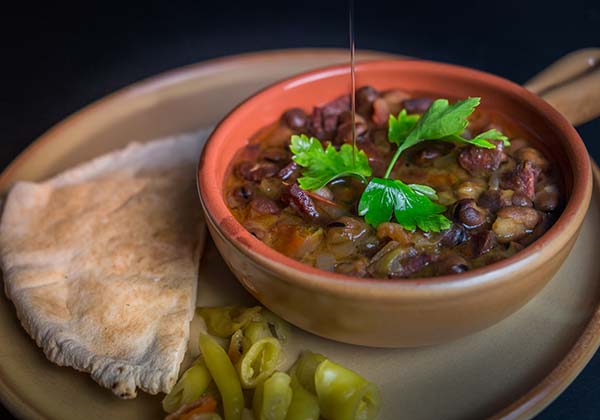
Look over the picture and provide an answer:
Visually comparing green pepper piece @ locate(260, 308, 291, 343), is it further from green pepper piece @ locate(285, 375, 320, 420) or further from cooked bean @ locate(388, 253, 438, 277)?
cooked bean @ locate(388, 253, 438, 277)

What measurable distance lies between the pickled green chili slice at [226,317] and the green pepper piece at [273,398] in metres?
0.32

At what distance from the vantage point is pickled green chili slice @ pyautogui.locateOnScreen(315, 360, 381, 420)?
248 centimetres

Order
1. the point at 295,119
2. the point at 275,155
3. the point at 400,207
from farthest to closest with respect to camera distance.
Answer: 1. the point at 295,119
2. the point at 275,155
3. the point at 400,207

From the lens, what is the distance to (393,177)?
3.06m

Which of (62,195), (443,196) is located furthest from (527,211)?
(62,195)

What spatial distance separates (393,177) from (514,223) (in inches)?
22.2

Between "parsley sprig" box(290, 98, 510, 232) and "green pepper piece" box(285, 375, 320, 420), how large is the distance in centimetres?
65

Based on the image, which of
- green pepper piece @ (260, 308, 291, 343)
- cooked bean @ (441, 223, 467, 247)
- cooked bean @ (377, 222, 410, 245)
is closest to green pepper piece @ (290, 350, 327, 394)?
green pepper piece @ (260, 308, 291, 343)

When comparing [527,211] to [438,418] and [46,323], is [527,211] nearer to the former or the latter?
[438,418]

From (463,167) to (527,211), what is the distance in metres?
0.39

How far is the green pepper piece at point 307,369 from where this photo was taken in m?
2.64

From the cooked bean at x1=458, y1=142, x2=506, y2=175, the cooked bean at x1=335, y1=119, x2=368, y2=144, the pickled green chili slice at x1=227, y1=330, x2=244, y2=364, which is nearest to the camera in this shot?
the pickled green chili slice at x1=227, y1=330, x2=244, y2=364

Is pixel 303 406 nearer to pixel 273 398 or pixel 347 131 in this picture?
pixel 273 398

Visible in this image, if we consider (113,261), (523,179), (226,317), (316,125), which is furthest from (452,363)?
(113,261)
